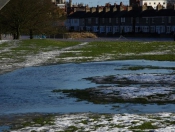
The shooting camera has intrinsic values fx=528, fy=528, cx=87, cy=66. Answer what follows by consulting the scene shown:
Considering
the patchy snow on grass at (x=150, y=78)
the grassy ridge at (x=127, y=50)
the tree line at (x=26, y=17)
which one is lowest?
the grassy ridge at (x=127, y=50)

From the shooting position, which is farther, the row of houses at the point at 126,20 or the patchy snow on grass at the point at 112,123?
the row of houses at the point at 126,20

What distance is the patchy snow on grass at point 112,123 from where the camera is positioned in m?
11.2

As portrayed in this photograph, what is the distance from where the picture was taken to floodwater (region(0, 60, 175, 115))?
14.4 metres

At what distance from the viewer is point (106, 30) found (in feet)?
421

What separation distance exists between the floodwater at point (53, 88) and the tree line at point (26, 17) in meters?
39.3

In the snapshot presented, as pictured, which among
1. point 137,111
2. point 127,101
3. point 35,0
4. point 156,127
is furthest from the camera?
point 35,0

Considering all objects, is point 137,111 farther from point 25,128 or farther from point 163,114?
point 25,128

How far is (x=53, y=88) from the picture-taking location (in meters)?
19.1

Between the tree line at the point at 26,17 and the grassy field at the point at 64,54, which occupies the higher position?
the tree line at the point at 26,17

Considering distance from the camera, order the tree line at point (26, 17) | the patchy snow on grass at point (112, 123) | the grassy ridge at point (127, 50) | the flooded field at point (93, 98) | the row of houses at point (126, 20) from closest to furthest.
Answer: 1. the patchy snow on grass at point (112, 123)
2. the flooded field at point (93, 98)
3. the grassy ridge at point (127, 50)
4. the tree line at point (26, 17)
5. the row of houses at point (126, 20)

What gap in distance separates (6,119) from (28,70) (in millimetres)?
13453

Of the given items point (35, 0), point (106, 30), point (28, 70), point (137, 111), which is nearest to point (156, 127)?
point (137, 111)

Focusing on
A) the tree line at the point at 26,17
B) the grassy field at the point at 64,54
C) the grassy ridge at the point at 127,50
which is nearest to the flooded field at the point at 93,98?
the grassy field at the point at 64,54

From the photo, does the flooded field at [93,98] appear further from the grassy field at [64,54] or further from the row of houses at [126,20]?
the row of houses at [126,20]
